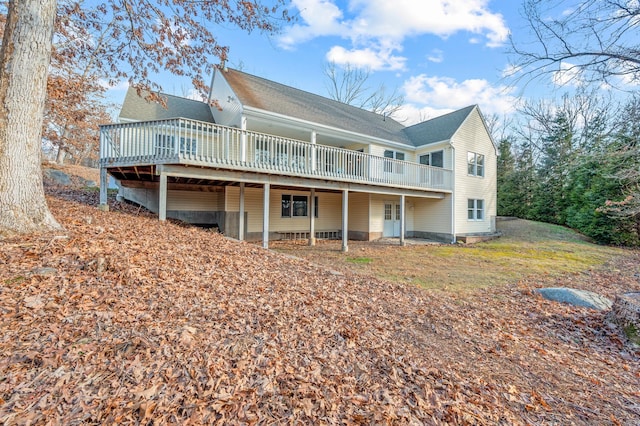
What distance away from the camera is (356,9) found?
12.5 metres

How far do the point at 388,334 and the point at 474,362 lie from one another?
1044 millimetres

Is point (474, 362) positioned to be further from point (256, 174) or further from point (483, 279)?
point (256, 174)

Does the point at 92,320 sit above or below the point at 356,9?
below

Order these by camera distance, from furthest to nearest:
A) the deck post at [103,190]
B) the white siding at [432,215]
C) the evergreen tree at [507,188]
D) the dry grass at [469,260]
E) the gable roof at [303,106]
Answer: the evergreen tree at [507,188] < the white siding at [432,215] < the gable roof at [303,106] < the deck post at [103,190] < the dry grass at [469,260]

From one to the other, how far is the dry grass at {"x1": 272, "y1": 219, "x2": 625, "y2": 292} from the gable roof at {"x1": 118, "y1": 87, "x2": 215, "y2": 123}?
851cm

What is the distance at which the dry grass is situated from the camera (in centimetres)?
796

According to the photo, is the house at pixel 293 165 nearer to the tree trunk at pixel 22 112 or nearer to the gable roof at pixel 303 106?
the gable roof at pixel 303 106

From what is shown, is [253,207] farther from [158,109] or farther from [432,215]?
[432,215]

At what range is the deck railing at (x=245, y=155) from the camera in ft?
27.4

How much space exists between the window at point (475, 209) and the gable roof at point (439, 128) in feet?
13.7

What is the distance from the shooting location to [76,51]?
9.17 metres

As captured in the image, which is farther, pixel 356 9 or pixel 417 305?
pixel 356 9

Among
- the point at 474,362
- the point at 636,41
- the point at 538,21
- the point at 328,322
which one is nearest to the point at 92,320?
the point at 328,322

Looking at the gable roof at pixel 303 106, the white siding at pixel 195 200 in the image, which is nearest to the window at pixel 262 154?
the gable roof at pixel 303 106
